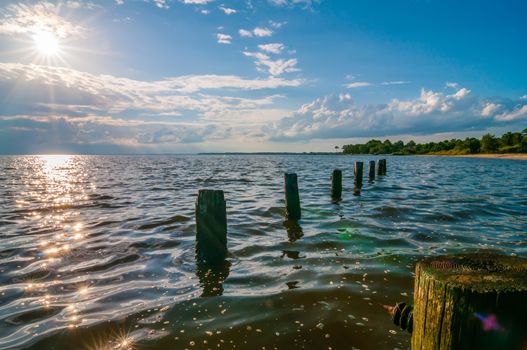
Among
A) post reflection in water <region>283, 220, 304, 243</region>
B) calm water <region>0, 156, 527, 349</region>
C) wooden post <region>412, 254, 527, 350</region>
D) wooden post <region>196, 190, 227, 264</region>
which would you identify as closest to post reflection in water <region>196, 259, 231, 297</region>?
calm water <region>0, 156, 527, 349</region>

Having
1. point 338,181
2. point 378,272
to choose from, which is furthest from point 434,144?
point 378,272

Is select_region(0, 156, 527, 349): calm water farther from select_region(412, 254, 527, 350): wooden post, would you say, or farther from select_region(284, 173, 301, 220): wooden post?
select_region(412, 254, 527, 350): wooden post

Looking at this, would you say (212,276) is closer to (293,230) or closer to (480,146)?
(293,230)

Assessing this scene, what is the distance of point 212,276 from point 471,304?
16.4 feet

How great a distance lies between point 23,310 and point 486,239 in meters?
10.5

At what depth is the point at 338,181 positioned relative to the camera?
16609 mm

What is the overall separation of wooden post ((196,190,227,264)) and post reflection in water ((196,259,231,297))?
0.19 meters

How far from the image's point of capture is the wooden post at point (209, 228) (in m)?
7.19

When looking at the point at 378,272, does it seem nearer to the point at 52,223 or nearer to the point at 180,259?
the point at 180,259

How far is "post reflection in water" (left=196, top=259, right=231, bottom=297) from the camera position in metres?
5.66

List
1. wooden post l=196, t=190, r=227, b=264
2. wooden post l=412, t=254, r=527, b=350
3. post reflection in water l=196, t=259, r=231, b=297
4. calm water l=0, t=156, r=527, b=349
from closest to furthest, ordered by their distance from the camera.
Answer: wooden post l=412, t=254, r=527, b=350
calm water l=0, t=156, r=527, b=349
post reflection in water l=196, t=259, r=231, b=297
wooden post l=196, t=190, r=227, b=264

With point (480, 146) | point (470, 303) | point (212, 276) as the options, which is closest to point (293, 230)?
point (212, 276)

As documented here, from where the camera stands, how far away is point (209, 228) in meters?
7.23

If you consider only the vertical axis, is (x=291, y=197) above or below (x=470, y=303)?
below
